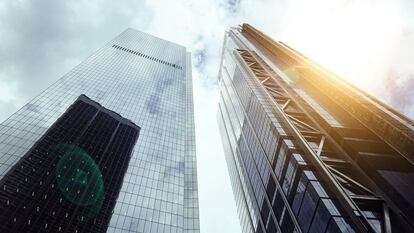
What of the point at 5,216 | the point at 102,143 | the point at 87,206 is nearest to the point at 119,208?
the point at 87,206

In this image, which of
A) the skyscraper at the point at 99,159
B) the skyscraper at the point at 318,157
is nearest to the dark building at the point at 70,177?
the skyscraper at the point at 99,159

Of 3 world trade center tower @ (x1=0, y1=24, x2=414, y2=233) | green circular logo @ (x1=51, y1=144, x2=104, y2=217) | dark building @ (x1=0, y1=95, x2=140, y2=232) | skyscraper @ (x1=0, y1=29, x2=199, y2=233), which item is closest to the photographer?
3 world trade center tower @ (x1=0, y1=24, x2=414, y2=233)

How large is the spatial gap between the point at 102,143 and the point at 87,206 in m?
23.7

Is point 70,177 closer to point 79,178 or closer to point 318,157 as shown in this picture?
point 79,178

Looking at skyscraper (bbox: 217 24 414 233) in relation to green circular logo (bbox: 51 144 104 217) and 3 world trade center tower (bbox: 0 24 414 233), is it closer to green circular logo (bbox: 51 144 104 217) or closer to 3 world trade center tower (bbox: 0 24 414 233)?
3 world trade center tower (bbox: 0 24 414 233)

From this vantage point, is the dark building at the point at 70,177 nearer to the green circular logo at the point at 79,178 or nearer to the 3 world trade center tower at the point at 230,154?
the green circular logo at the point at 79,178

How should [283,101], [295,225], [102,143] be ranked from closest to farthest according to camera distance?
[295,225] < [283,101] < [102,143]

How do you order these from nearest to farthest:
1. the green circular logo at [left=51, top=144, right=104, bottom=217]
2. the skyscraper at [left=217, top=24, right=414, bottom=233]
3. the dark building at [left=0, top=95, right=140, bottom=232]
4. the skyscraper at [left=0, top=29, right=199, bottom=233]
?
1. the skyscraper at [left=217, top=24, right=414, bottom=233]
2. the dark building at [left=0, top=95, right=140, bottom=232]
3. the skyscraper at [left=0, top=29, right=199, bottom=233]
4. the green circular logo at [left=51, top=144, right=104, bottom=217]

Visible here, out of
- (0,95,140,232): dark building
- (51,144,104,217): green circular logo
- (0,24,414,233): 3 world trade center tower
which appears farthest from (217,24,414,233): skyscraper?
(51,144,104,217): green circular logo

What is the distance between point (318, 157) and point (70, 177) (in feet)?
190

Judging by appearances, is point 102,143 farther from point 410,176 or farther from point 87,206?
point 410,176

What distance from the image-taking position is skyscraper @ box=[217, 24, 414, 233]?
30014mm

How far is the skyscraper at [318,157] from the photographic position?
30014mm

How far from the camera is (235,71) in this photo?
92500mm
